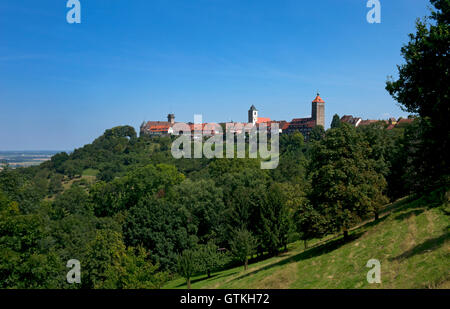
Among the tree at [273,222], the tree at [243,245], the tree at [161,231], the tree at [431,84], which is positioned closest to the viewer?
the tree at [431,84]

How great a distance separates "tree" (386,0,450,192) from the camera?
12.9 meters

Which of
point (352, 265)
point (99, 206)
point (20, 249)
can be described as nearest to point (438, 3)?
point (352, 265)

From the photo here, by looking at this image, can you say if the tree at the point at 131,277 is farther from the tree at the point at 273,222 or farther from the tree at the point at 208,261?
the tree at the point at 273,222

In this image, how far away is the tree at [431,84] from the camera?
12.9 m

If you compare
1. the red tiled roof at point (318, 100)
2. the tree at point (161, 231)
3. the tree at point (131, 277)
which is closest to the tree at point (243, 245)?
the tree at point (131, 277)

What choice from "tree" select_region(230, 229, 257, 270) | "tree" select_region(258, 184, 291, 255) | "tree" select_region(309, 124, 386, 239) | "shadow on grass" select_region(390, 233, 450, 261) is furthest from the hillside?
"tree" select_region(258, 184, 291, 255)

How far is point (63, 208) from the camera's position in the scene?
71375 mm

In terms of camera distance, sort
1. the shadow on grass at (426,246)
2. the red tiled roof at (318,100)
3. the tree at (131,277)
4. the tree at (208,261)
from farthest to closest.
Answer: the red tiled roof at (318,100) < the tree at (208,261) < the tree at (131,277) < the shadow on grass at (426,246)

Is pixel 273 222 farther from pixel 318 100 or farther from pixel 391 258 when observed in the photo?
pixel 318 100

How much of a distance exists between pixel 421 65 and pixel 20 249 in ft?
105

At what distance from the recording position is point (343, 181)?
22781 millimetres
